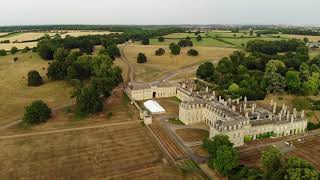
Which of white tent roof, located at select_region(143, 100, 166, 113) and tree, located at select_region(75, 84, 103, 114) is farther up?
tree, located at select_region(75, 84, 103, 114)

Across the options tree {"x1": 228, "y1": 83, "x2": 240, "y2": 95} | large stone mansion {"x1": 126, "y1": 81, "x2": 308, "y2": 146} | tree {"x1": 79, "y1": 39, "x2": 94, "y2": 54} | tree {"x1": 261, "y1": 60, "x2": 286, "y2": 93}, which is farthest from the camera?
tree {"x1": 79, "y1": 39, "x2": 94, "y2": 54}

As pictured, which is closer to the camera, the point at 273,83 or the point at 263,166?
the point at 263,166

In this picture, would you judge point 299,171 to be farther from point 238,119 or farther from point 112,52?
point 112,52

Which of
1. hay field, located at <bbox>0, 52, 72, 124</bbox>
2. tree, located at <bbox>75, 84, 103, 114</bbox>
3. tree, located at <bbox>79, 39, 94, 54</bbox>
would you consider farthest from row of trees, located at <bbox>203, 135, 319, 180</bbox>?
tree, located at <bbox>79, 39, 94, 54</bbox>

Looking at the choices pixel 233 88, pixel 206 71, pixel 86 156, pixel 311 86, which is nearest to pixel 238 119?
pixel 86 156

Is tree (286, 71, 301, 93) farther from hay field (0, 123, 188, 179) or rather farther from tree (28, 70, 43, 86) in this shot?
tree (28, 70, 43, 86)

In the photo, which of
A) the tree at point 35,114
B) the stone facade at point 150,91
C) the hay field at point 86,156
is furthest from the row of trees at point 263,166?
the tree at point 35,114

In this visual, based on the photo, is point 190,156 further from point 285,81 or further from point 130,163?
point 285,81

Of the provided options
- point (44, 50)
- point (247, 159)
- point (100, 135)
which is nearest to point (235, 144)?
point (247, 159)
